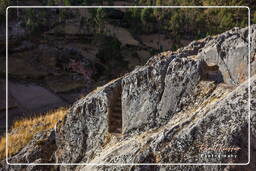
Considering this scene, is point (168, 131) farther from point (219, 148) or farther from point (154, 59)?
point (154, 59)

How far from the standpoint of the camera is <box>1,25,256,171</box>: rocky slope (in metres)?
10.4

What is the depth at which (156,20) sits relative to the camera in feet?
330

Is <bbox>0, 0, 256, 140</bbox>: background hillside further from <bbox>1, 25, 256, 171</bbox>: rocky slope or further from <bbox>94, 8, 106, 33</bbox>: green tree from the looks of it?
<bbox>1, 25, 256, 171</bbox>: rocky slope

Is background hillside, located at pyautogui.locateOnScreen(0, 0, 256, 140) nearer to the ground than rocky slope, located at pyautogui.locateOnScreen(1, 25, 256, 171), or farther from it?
nearer to the ground

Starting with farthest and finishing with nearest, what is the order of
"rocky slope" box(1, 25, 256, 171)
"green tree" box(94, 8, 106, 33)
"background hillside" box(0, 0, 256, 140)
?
1. "green tree" box(94, 8, 106, 33)
2. "background hillside" box(0, 0, 256, 140)
3. "rocky slope" box(1, 25, 256, 171)

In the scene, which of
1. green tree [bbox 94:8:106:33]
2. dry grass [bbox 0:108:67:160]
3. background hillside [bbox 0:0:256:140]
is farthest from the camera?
green tree [bbox 94:8:106:33]

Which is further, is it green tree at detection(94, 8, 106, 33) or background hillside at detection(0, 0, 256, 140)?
green tree at detection(94, 8, 106, 33)

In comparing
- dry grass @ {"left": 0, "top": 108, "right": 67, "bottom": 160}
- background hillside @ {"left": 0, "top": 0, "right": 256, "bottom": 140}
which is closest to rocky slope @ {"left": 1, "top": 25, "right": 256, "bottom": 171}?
dry grass @ {"left": 0, "top": 108, "right": 67, "bottom": 160}

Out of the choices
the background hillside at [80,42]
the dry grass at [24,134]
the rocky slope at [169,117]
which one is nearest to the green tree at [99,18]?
the background hillside at [80,42]

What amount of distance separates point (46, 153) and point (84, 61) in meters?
59.3

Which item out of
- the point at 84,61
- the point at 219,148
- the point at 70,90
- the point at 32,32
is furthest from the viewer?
the point at 32,32

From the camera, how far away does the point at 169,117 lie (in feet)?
40.8

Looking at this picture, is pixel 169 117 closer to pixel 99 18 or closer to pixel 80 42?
pixel 99 18

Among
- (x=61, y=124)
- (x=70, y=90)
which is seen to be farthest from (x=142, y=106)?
(x=70, y=90)
